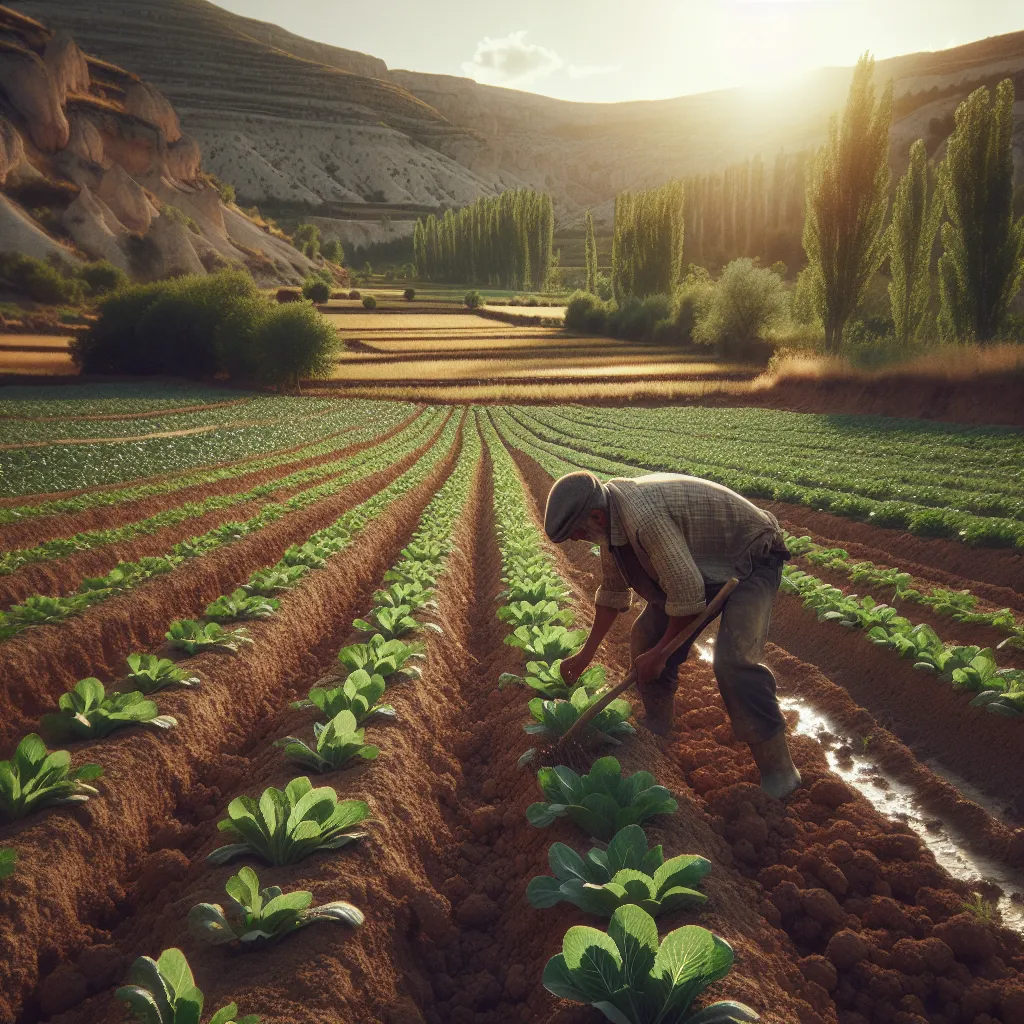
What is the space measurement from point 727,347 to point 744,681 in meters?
50.1

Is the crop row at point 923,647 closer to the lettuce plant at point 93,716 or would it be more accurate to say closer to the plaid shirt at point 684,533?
the plaid shirt at point 684,533

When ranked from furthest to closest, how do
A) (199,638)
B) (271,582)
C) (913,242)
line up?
(913,242), (271,582), (199,638)

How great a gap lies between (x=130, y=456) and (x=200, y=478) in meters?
4.43

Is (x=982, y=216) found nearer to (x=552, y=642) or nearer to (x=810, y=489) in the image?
(x=810, y=489)

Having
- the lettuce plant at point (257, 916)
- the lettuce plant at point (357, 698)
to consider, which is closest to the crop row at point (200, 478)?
the lettuce plant at point (357, 698)

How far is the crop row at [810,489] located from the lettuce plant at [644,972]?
8.54 m

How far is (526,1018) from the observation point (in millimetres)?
3006

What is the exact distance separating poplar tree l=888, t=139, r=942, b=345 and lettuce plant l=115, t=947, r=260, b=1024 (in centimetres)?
3958

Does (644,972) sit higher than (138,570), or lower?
higher

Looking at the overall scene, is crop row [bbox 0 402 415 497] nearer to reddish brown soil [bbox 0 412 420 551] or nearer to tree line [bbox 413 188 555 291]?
reddish brown soil [bbox 0 412 420 551]

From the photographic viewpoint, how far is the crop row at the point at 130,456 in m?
16.2

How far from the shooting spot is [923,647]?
6.08 meters

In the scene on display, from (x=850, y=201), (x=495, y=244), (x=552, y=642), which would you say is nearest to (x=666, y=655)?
(x=552, y=642)

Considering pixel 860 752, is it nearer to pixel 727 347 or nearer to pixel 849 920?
pixel 849 920
